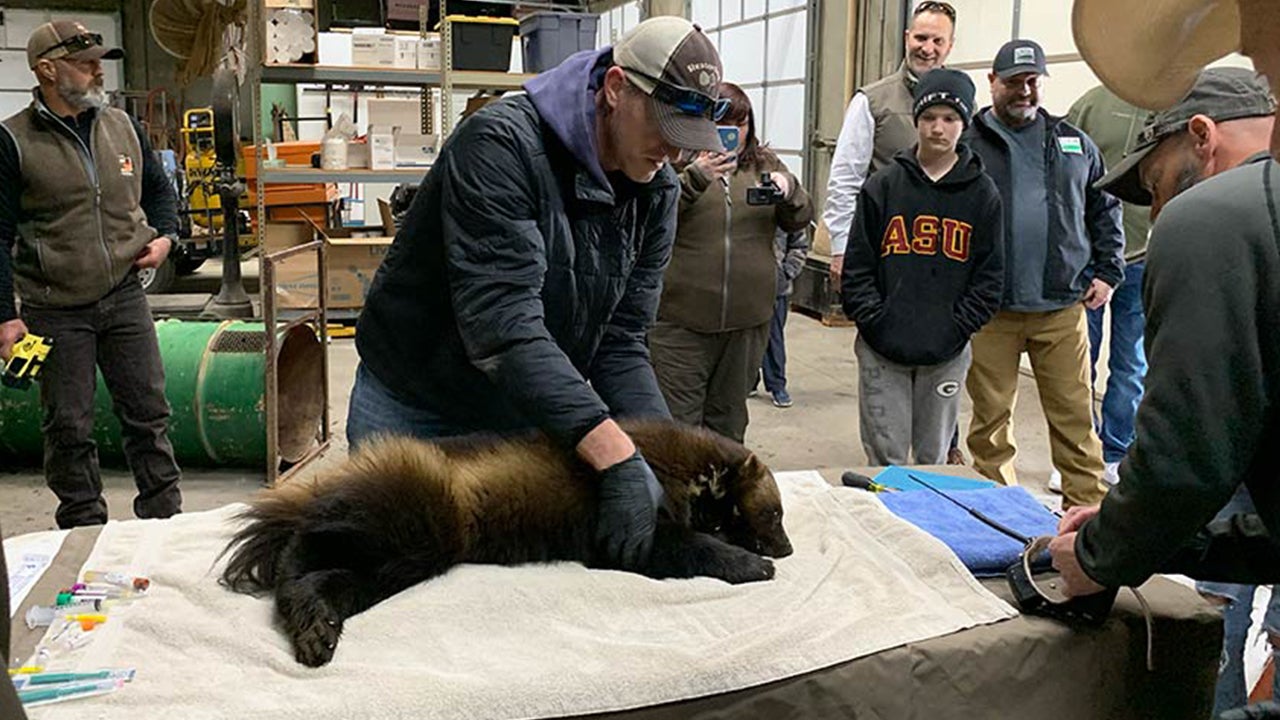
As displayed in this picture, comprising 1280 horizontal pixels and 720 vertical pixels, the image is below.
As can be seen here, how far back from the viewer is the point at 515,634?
174cm

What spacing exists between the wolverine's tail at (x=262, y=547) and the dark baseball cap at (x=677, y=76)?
1000 millimetres

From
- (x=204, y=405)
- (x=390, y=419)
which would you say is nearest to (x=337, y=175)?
Answer: (x=204, y=405)

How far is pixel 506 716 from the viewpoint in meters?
1.54

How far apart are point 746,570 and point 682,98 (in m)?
0.90

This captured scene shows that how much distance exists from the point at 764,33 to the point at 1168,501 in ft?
31.2

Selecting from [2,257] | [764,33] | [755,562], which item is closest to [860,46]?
[764,33]

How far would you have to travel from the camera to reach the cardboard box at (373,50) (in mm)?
7008

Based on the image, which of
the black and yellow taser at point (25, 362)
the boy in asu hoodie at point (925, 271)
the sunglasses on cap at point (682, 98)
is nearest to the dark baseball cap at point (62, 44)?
the black and yellow taser at point (25, 362)

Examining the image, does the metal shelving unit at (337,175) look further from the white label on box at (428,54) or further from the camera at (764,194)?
the camera at (764,194)

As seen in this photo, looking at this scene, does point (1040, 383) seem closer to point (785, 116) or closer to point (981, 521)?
point (981, 521)

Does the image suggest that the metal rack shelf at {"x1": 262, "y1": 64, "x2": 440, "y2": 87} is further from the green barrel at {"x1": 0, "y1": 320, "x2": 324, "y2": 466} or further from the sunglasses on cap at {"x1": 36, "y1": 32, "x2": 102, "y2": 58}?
the sunglasses on cap at {"x1": 36, "y1": 32, "x2": 102, "y2": 58}

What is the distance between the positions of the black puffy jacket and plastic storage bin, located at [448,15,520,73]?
5524 millimetres

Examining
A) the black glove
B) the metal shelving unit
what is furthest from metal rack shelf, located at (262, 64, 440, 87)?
the black glove

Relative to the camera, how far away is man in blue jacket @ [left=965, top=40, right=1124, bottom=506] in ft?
13.1
